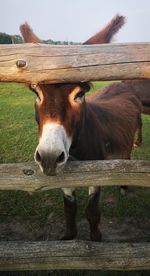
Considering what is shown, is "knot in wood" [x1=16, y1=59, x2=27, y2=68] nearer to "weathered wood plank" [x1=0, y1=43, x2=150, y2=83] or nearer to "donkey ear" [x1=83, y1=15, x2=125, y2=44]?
"weathered wood plank" [x1=0, y1=43, x2=150, y2=83]

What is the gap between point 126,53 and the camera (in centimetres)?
191

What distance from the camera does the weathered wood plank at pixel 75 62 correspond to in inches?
75.1

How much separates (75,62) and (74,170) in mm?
805

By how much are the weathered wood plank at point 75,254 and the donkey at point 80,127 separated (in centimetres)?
74

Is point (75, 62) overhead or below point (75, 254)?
overhead

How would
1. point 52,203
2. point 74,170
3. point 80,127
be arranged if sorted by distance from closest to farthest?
1. point 74,170
2. point 80,127
3. point 52,203

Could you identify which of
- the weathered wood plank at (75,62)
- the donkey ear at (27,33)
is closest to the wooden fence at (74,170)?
the weathered wood plank at (75,62)

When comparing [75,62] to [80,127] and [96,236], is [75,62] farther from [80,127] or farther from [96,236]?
[96,236]

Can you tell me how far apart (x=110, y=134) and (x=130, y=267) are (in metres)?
1.81

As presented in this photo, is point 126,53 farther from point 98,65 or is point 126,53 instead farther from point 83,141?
point 83,141

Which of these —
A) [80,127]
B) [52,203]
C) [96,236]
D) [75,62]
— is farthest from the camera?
[52,203]

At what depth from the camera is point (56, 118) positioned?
207cm

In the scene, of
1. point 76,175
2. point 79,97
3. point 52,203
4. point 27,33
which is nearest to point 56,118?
point 79,97

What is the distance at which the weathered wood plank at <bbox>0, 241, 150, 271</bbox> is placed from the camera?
2406 millimetres
